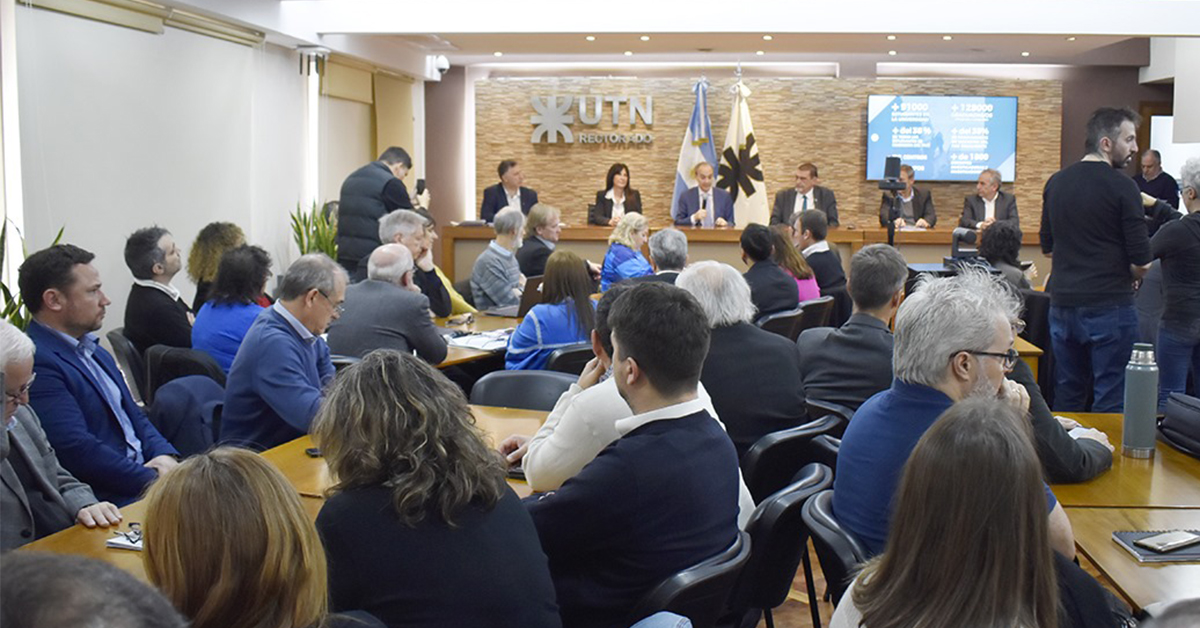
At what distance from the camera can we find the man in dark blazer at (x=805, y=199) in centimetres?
1141

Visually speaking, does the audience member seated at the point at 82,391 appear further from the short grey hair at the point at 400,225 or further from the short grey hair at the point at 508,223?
the short grey hair at the point at 508,223

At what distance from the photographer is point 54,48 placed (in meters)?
6.62

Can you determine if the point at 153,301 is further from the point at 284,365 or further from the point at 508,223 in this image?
the point at 508,223

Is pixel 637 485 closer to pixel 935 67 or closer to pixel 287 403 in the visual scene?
pixel 287 403

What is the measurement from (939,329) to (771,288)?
12.6ft

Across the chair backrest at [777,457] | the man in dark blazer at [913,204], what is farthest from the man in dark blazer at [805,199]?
the chair backrest at [777,457]

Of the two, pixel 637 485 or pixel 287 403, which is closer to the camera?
pixel 637 485

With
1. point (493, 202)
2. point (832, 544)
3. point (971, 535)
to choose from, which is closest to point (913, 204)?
point (493, 202)

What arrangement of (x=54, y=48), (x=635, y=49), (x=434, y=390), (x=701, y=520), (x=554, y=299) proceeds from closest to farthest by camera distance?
1. (x=434, y=390)
2. (x=701, y=520)
3. (x=554, y=299)
4. (x=54, y=48)
5. (x=635, y=49)

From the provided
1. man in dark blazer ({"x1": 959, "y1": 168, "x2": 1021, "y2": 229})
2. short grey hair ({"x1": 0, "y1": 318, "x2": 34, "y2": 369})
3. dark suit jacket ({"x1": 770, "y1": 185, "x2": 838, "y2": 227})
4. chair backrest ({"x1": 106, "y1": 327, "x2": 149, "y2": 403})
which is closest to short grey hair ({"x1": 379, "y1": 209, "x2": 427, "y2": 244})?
chair backrest ({"x1": 106, "y1": 327, "x2": 149, "y2": 403})

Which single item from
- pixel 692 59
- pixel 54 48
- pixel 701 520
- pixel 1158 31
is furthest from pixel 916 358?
pixel 692 59

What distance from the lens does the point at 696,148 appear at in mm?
12461

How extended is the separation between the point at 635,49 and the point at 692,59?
50.8 inches

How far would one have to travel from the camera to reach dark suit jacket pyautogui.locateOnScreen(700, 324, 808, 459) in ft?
12.4
